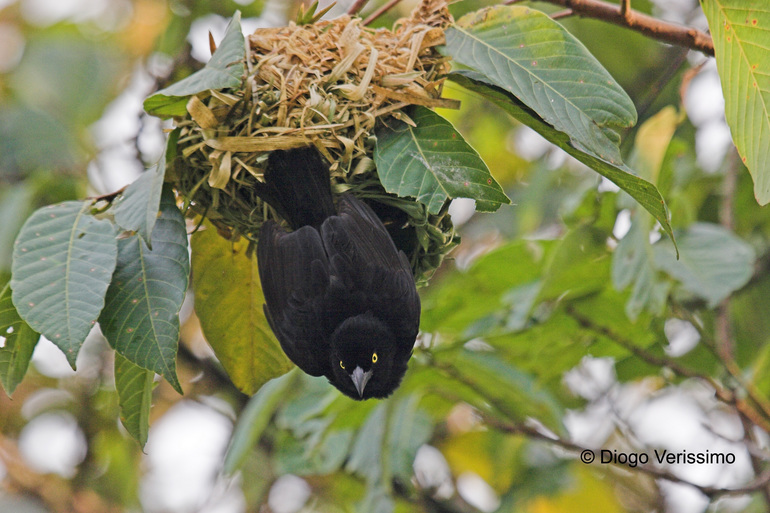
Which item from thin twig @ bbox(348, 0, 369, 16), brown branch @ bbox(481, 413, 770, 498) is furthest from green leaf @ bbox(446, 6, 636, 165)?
brown branch @ bbox(481, 413, 770, 498)

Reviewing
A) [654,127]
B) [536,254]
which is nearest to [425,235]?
[654,127]

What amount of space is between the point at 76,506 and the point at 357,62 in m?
3.96

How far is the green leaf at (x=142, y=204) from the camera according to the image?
167cm

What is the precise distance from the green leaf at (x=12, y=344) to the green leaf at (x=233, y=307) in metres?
0.46

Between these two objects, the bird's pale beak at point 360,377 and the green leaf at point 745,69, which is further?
the bird's pale beak at point 360,377

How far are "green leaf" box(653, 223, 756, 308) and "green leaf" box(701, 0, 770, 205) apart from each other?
0.95m

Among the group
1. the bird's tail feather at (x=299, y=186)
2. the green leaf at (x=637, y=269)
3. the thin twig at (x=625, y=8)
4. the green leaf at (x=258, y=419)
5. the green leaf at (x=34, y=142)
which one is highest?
the thin twig at (x=625, y=8)

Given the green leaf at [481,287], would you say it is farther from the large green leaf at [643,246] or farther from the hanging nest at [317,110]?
the hanging nest at [317,110]

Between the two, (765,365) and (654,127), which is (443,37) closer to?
(654,127)

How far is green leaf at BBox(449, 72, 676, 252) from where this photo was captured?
5.45ft

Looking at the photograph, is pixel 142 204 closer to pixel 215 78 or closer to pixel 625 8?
pixel 215 78

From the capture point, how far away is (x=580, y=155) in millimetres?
1735

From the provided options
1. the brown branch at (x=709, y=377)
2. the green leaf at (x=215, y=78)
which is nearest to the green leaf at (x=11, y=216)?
the green leaf at (x=215, y=78)

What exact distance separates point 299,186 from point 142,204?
36 centimetres
